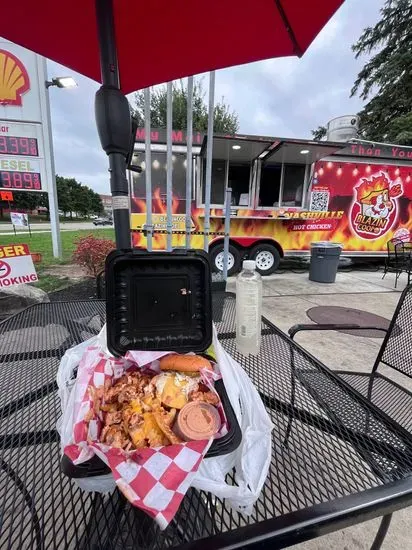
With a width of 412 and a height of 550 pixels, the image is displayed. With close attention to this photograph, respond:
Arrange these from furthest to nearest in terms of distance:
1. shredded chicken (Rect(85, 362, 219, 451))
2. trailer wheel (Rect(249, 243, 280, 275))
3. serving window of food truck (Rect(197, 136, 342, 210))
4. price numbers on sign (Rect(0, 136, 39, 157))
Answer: trailer wheel (Rect(249, 243, 280, 275)), serving window of food truck (Rect(197, 136, 342, 210)), price numbers on sign (Rect(0, 136, 39, 157)), shredded chicken (Rect(85, 362, 219, 451))

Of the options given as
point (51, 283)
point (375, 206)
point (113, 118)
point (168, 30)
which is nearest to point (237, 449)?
point (113, 118)

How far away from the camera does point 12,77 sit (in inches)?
149

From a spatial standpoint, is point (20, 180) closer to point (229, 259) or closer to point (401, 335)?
point (229, 259)

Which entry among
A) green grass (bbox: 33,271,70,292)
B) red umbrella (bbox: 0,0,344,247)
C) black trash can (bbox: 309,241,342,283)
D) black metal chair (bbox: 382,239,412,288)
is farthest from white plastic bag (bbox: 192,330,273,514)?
black metal chair (bbox: 382,239,412,288)

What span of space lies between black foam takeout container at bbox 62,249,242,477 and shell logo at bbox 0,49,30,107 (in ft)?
15.7

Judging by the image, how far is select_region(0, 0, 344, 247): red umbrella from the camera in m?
0.84

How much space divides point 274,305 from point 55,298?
3174mm

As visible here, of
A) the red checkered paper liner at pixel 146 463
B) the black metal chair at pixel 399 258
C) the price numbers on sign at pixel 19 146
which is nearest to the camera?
the red checkered paper liner at pixel 146 463

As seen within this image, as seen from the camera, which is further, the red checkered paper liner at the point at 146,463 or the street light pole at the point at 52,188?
the street light pole at the point at 52,188

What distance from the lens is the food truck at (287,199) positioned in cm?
492

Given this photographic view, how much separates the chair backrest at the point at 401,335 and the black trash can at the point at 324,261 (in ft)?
12.3

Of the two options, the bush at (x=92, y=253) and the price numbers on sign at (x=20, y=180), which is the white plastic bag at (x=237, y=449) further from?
the price numbers on sign at (x=20, y=180)

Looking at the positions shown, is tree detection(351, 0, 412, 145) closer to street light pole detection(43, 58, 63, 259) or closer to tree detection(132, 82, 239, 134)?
tree detection(132, 82, 239, 134)

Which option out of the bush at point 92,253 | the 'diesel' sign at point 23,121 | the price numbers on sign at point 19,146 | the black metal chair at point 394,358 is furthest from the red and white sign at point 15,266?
the black metal chair at point 394,358
